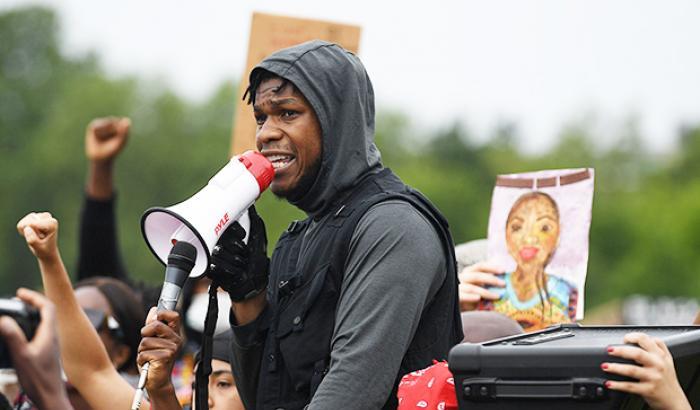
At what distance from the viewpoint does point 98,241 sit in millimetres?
6727

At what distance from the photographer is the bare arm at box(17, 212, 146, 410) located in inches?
171

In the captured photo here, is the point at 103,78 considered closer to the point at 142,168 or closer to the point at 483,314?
the point at 142,168

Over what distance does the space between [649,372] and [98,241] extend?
431cm

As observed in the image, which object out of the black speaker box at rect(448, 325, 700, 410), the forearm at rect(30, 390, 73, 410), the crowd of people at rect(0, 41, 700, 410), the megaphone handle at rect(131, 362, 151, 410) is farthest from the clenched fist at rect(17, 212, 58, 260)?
the black speaker box at rect(448, 325, 700, 410)

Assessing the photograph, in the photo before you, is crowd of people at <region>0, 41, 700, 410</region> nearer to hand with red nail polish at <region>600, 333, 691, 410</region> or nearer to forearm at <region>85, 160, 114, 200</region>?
hand with red nail polish at <region>600, 333, 691, 410</region>

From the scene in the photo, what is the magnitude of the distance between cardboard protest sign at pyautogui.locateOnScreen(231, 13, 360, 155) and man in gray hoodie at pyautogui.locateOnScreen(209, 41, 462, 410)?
195 cm

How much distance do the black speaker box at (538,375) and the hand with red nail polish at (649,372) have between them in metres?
0.02

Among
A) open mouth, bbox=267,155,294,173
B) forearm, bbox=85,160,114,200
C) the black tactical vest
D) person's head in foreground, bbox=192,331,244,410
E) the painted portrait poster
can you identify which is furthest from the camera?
forearm, bbox=85,160,114,200

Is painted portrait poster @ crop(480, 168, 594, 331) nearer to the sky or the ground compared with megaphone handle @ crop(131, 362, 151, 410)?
nearer to the sky

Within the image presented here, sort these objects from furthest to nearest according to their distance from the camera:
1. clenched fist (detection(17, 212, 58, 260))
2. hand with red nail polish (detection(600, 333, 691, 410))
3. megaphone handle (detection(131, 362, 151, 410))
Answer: clenched fist (detection(17, 212, 58, 260))
megaphone handle (detection(131, 362, 151, 410))
hand with red nail polish (detection(600, 333, 691, 410))

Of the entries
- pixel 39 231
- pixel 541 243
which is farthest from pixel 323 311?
pixel 541 243

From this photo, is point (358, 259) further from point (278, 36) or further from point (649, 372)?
point (278, 36)

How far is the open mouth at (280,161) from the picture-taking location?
3.42 m

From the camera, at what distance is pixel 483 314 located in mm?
4305
